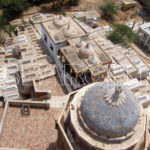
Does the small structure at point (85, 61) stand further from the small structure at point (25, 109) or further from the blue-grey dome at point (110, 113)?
the blue-grey dome at point (110, 113)

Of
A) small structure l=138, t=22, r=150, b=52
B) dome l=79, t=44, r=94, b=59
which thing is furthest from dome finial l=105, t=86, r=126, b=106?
small structure l=138, t=22, r=150, b=52

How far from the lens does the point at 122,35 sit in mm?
33594

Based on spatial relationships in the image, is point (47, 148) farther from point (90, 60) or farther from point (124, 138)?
point (90, 60)

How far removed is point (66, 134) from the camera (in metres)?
14.3

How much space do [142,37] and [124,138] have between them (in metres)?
27.7

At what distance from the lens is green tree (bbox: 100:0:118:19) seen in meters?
40.4

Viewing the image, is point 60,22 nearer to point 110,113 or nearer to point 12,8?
point 12,8

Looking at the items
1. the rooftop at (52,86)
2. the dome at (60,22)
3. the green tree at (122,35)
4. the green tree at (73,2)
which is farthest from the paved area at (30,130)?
the green tree at (73,2)

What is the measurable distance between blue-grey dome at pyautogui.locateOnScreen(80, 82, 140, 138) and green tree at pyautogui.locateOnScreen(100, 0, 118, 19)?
3188cm

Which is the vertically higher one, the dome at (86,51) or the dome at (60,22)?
the dome at (60,22)

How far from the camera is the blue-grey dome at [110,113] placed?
38.6 feet

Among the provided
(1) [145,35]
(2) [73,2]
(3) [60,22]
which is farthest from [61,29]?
(2) [73,2]

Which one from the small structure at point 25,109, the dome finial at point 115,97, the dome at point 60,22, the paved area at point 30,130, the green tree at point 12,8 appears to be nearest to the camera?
the dome finial at point 115,97

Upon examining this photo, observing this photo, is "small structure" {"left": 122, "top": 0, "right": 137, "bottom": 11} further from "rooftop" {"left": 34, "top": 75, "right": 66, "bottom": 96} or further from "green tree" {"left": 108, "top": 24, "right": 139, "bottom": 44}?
"rooftop" {"left": 34, "top": 75, "right": 66, "bottom": 96}
